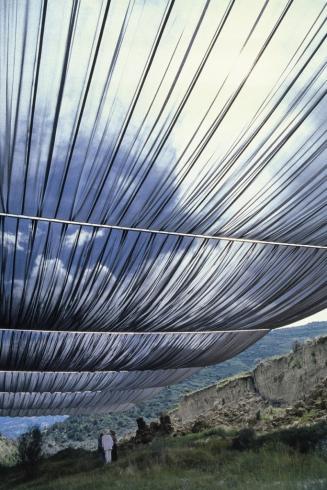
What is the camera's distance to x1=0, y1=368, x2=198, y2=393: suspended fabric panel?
66.2ft

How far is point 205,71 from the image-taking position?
604 centimetres

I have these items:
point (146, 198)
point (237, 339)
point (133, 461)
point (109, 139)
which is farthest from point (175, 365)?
point (109, 139)

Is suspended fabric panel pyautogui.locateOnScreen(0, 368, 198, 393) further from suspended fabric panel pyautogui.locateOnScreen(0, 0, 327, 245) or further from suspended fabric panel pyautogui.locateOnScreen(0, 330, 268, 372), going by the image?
suspended fabric panel pyautogui.locateOnScreen(0, 0, 327, 245)

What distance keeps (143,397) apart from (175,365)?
894cm

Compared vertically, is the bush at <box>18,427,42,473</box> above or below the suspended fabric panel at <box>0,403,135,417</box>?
below

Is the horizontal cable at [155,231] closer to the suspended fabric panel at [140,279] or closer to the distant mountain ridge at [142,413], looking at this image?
the suspended fabric panel at [140,279]

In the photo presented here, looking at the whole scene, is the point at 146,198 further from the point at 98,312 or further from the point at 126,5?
the point at 98,312

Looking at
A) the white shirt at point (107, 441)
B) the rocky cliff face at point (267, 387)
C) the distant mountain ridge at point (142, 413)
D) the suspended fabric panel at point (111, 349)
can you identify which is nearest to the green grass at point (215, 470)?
the white shirt at point (107, 441)

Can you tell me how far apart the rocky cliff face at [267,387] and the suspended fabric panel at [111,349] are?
3.90 meters

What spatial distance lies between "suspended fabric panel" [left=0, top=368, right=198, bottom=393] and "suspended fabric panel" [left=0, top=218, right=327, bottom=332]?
7554 mm

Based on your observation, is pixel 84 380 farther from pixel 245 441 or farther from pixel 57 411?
pixel 245 441

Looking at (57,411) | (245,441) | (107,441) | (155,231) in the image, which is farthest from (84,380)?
(155,231)

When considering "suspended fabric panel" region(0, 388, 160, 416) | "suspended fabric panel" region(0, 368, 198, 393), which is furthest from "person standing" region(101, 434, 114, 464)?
"suspended fabric panel" region(0, 388, 160, 416)

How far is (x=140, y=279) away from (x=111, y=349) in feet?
19.4
